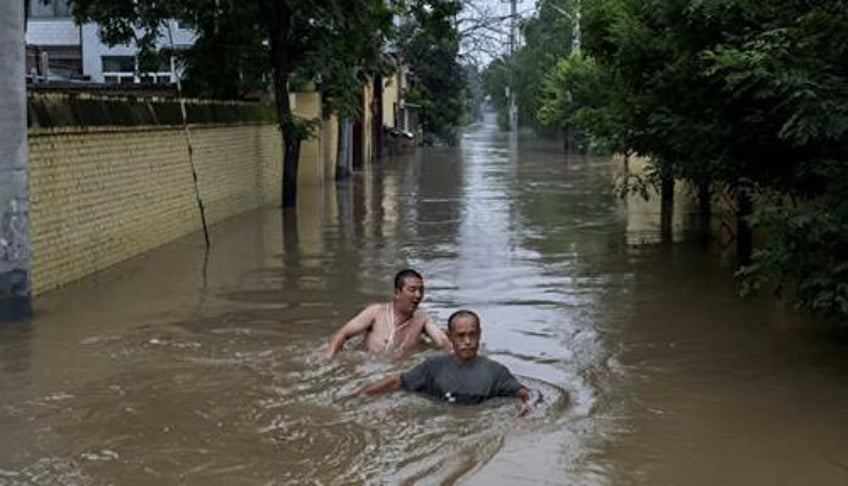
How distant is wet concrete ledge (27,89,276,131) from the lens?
12312 millimetres

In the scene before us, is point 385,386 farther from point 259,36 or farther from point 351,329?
point 259,36

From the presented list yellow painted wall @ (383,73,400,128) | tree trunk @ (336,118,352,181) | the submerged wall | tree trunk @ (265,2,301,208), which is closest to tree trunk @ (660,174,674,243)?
tree trunk @ (265,2,301,208)

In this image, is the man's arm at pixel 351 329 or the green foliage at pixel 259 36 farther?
the green foliage at pixel 259 36

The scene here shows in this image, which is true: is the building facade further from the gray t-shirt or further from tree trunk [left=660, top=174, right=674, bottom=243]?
the gray t-shirt

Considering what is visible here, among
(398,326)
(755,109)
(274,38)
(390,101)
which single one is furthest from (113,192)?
(390,101)

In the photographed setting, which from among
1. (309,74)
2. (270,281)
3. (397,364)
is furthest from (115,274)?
(309,74)

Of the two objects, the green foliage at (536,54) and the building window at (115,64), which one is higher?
the green foliage at (536,54)

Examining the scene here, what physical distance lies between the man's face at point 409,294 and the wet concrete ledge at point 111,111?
4869 mm

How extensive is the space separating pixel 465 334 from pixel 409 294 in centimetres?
163

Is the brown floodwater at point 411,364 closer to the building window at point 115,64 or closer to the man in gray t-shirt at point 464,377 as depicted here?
the man in gray t-shirt at point 464,377

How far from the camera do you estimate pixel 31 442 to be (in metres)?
6.88

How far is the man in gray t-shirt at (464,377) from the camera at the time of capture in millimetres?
7684

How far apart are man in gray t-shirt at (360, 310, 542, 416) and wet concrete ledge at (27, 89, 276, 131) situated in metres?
6.01

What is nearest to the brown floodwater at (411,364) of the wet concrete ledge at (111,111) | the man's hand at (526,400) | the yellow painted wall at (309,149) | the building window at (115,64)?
the man's hand at (526,400)
